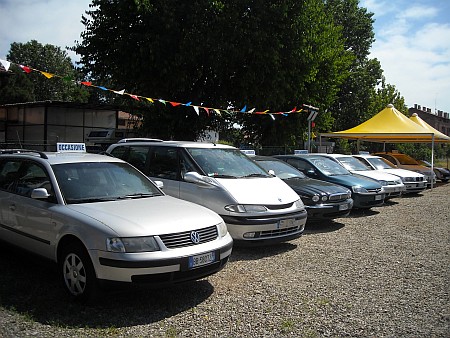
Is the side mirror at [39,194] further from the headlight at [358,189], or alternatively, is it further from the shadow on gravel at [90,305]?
the headlight at [358,189]

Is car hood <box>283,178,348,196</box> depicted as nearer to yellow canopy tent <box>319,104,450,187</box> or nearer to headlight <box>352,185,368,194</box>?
headlight <box>352,185,368,194</box>

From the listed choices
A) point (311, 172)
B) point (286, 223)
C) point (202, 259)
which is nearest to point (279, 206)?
point (286, 223)

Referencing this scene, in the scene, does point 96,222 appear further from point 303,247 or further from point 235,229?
point 303,247

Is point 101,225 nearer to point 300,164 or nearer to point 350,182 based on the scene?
point 300,164

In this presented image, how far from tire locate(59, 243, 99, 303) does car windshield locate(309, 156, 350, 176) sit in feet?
25.7

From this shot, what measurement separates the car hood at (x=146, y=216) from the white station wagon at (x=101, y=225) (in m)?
0.01

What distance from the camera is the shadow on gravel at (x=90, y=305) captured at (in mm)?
4180

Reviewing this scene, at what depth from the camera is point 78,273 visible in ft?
14.8

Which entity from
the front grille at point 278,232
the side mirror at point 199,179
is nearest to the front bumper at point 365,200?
the front grille at point 278,232

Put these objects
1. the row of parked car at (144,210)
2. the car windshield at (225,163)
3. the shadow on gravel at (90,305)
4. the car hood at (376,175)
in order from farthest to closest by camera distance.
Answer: the car hood at (376,175), the car windshield at (225,163), the row of parked car at (144,210), the shadow on gravel at (90,305)

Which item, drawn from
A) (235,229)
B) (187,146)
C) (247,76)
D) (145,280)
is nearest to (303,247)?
(235,229)

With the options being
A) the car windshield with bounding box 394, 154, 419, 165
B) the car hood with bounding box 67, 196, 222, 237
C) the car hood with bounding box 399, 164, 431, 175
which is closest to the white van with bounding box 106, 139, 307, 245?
the car hood with bounding box 67, 196, 222, 237

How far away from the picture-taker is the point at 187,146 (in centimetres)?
755

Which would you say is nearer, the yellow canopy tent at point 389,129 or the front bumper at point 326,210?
the front bumper at point 326,210
